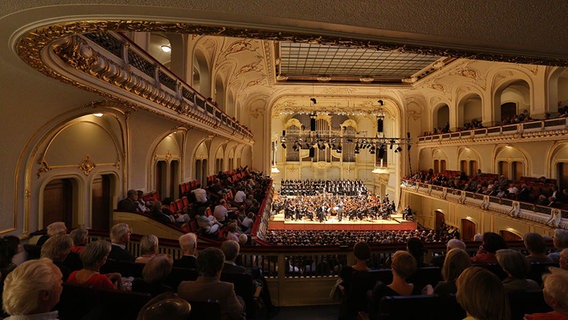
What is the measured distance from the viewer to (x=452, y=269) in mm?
2250

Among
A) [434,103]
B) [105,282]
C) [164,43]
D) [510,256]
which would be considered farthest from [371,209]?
[105,282]

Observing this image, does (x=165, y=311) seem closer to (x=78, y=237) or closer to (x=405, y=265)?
(x=405, y=265)

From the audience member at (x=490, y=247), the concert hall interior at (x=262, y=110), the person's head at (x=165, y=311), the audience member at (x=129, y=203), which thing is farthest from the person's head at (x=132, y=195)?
the audience member at (x=490, y=247)

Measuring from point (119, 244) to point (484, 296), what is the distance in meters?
3.24

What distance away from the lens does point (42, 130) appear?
15.4 ft

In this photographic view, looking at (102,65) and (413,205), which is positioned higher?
(102,65)

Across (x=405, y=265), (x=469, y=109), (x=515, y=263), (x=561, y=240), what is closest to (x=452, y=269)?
(x=405, y=265)

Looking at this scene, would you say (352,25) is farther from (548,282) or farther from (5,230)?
(5,230)

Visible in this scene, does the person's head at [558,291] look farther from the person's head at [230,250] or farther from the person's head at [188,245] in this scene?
the person's head at [188,245]

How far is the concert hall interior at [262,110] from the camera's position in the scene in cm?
289

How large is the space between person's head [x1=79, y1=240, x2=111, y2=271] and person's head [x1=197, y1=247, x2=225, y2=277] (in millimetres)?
724

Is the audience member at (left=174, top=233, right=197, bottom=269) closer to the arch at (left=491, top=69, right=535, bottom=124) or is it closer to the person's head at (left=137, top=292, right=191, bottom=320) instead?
the person's head at (left=137, top=292, right=191, bottom=320)

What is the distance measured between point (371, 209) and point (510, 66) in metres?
10.4

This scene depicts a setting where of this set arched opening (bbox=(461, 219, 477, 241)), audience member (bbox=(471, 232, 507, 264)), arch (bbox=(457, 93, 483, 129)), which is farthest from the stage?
audience member (bbox=(471, 232, 507, 264))
